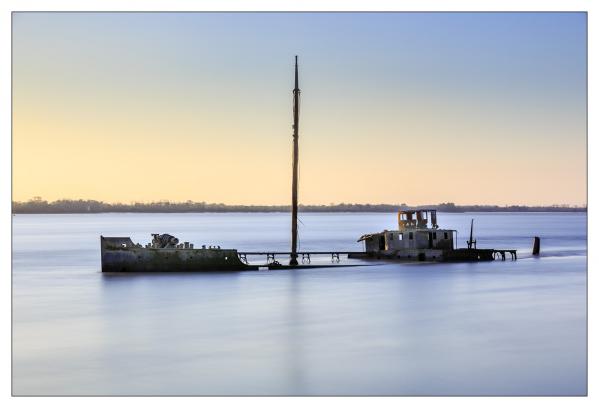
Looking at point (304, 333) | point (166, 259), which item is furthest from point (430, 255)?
point (304, 333)

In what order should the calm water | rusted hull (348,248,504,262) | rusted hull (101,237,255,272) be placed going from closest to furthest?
the calm water < rusted hull (101,237,255,272) < rusted hull (348,248,504,262)

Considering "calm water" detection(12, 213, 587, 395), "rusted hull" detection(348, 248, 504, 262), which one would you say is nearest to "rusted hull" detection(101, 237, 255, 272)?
"calm water" detection(12, 213, 587, 395)

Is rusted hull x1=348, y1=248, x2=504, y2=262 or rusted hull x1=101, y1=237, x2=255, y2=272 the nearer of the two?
rusted hull x1=101, y1=237, x2=255, y2=272

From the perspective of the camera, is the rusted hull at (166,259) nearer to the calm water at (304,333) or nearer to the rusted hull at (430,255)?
the calm water at (304,333)

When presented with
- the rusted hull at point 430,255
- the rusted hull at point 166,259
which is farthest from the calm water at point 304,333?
the rusted hull at point 430,255

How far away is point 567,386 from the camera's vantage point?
2280 cm

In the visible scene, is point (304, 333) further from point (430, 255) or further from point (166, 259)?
point (430, 255)

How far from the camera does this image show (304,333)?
3122 centimetres

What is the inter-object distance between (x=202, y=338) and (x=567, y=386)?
12.5 metres

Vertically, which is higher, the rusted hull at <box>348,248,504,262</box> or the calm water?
the rusted hull at <box>348,248,504,262</box>

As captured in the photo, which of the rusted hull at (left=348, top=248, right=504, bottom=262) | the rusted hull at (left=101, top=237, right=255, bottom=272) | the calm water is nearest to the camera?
the calm water

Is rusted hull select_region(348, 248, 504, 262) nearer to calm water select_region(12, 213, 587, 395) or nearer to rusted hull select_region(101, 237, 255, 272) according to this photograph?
calm water select_region(12, 213, 587, 395)

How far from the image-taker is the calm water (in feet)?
76.0
